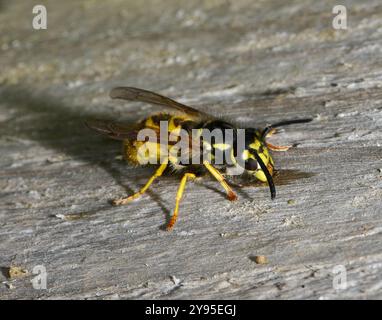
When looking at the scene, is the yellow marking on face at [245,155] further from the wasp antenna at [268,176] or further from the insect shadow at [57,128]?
the insect shadow at [57,128]

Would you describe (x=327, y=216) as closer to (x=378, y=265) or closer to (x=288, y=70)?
(x=378, y=265)

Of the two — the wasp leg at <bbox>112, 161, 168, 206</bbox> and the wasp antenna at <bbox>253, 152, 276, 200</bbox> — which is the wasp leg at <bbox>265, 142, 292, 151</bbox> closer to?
the wasp antenna at <bbox>253, 152, 276, 200</bbox>

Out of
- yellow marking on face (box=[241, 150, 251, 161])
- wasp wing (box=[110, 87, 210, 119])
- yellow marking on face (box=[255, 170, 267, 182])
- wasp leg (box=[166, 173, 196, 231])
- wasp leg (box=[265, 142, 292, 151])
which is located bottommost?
wasp leg (box=[166, 173, 196, 231])

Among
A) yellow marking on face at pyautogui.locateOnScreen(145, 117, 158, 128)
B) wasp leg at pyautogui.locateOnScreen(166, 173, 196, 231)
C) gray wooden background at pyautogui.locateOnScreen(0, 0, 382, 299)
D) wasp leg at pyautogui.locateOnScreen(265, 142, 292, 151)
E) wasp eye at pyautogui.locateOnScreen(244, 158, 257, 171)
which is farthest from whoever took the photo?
yellow marking on face at pyautogui.locateOnScreen(145, 117, 158, 128)

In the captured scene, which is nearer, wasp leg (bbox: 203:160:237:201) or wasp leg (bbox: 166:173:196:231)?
wasp leg (bbox: 166:173:196:231)

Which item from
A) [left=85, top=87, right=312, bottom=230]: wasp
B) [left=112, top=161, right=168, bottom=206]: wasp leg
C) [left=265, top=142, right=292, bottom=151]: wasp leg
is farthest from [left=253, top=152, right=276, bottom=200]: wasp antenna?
[left=112, top=161, right=168, bottom=206]: wasp leg

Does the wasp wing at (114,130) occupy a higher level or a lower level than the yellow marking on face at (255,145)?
higher

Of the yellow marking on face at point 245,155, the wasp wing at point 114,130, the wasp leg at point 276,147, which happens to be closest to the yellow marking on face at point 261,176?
the yellow marking on face at point 245,155
